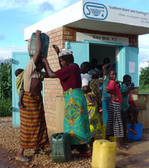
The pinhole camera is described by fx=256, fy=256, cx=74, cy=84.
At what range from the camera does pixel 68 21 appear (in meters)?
6.86

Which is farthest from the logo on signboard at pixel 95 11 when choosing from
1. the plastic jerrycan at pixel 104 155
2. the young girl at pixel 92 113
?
the plastic jerrycan at pixel 104 155

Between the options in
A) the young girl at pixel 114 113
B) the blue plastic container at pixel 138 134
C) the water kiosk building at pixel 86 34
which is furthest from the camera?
the water kiosk building at pixel 86 34

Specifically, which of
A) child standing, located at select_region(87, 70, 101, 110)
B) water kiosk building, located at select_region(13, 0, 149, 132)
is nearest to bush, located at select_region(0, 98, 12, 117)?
water kiosk building, located at select_region(13, 0, 149, 132)

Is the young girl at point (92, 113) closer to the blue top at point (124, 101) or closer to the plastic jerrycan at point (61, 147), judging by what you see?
the blue top at point (124, 101)

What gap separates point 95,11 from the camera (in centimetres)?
662

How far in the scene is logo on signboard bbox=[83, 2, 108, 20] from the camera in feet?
21.3

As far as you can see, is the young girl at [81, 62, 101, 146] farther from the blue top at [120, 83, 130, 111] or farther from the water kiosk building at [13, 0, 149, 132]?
the water kiosk building at [13, 0, 149, 132]

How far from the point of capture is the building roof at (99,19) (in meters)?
6.54

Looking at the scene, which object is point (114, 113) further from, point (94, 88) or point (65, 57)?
point (65, 57)

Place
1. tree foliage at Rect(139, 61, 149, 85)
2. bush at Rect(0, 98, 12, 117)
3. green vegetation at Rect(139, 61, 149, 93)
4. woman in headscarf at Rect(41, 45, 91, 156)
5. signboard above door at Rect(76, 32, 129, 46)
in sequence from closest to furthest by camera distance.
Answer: woman in headscarf at Rect(41, 45, 91, 156), signboard above door at Rect(76, 32, 129, 46), bush at Rect(0, 98, 12, 117), green vegetation at Rect(139, 61, 149, 93), tree foliage at Rect(139, 61, 149, 85)

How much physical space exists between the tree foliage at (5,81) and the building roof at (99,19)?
161 inches

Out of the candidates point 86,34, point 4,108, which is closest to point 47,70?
point 86,34

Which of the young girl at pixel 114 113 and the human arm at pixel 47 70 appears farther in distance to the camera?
the young girl at pixel 114 113

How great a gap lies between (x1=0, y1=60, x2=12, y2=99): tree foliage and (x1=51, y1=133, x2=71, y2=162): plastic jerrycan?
7.76 meters
